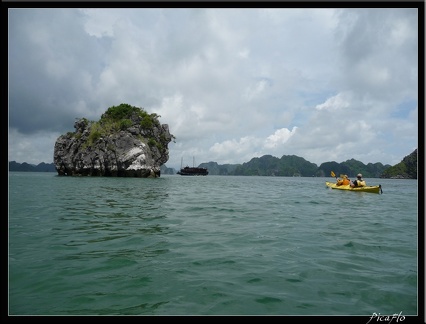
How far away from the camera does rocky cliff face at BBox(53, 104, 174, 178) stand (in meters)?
72.9

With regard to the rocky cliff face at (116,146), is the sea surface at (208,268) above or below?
below

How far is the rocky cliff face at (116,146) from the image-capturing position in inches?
2872

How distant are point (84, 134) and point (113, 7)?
8612 cm

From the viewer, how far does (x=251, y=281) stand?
18.2 ft

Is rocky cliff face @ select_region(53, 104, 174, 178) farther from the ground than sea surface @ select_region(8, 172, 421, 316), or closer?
farther from the ground

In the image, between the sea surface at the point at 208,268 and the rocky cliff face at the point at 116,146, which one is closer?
the sea surface at the point at 208,268

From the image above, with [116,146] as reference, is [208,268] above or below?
below

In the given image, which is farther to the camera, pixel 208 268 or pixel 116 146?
pixel 116 146

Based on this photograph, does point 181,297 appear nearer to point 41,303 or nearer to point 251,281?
point 251,281

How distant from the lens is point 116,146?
74.7m

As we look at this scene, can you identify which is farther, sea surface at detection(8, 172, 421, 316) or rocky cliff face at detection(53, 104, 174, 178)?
rocky cliff face at detection(53, 104, 174, 178)
